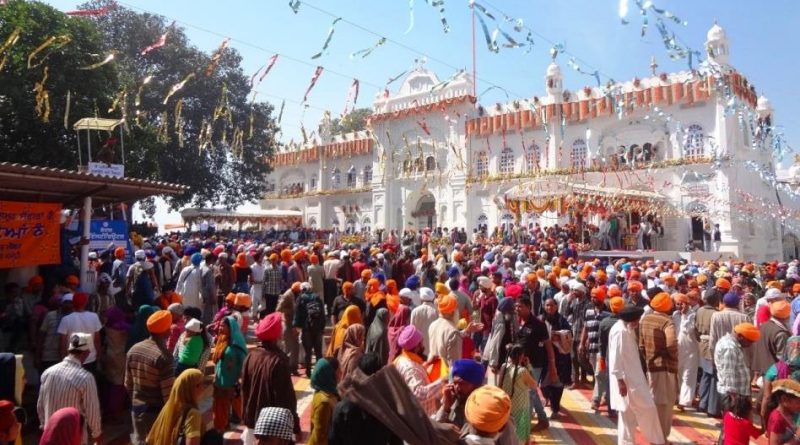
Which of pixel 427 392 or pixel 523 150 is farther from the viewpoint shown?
pixel 523 150

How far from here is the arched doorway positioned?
33.2 meters

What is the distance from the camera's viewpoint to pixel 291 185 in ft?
136

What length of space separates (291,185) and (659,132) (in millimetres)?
26825

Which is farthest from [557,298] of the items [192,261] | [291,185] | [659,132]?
[291,185]

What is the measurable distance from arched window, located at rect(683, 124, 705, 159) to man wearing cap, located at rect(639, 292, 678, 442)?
70.7ft

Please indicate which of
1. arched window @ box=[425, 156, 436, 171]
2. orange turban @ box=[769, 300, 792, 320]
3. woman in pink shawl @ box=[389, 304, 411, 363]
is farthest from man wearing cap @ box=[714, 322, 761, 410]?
arched window @ box=[425, 156, 436, 171]

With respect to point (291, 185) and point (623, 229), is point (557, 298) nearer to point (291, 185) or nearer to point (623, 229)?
point (623, 229)

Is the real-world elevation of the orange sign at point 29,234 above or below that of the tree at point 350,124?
below

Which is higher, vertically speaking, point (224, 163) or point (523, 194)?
point (224, 163)

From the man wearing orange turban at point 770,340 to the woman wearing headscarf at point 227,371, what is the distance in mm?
5565

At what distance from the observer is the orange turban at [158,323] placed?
4.38 metres

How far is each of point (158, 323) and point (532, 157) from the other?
26463 millimetres

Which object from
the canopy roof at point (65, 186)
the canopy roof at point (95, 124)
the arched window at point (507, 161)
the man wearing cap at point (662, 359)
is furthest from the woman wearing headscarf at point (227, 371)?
the arched window at point (507, 161)

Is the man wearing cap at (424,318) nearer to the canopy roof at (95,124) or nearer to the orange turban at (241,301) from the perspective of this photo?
the orange turban at (241,301)
